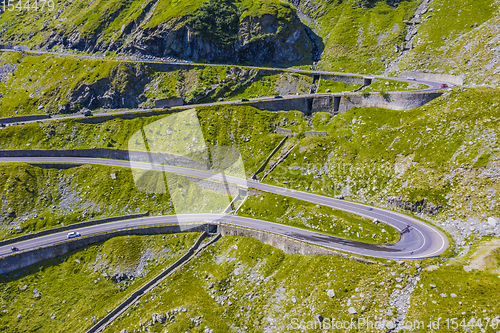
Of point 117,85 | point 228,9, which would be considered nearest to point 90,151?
point 117,85

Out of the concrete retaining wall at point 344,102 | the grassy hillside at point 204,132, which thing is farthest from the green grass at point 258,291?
the concrete retaining wall at point 344,102

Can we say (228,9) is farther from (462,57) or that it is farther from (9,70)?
(9,70)

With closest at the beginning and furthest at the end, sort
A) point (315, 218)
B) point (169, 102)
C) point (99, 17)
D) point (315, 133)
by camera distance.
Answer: point (315, 218) → point (315, 133) → point (169, 102) → point (99, 17)

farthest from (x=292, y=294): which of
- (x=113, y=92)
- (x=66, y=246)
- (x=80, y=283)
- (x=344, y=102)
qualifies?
(x=113, y=92)

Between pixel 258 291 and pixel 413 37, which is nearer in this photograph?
pixel 258 291

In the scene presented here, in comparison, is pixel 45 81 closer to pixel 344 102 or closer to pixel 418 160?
pixel 344 102

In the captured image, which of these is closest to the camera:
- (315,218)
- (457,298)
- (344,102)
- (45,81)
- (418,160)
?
(457,298)
